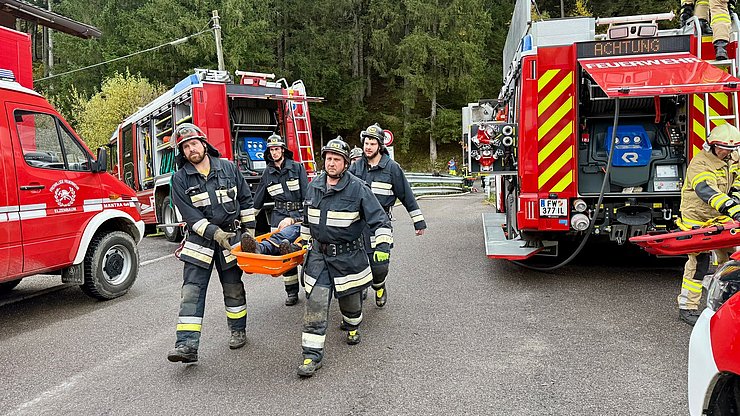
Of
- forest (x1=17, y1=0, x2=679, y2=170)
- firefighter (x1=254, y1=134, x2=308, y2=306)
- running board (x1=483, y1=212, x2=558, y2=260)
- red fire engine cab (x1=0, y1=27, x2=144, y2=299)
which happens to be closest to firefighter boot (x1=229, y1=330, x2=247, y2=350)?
firefighter (x1=254, y1=134, x2=308, y2=306)

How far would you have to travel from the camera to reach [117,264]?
19.9 ft

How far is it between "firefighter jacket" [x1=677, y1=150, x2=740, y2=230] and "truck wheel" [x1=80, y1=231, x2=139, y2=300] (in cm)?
564

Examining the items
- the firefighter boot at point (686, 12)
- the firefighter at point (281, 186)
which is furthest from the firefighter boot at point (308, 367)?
the firefighter boot at point (686, 12)

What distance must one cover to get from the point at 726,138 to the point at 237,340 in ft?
13.6

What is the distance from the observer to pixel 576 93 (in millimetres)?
5504

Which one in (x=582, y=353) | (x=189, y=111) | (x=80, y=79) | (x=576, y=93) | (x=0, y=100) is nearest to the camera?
(x=582, y=353)

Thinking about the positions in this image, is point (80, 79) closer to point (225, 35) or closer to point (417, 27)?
point (225, 35)

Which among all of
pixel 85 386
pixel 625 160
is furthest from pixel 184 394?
pixel 625 160

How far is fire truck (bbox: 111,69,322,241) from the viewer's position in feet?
29.0

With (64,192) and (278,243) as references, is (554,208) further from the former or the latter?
(64,192)

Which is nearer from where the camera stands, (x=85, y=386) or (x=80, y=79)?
(x=85, y=386)

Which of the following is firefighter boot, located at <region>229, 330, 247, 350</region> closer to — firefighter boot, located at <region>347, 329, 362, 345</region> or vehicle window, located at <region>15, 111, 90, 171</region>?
firefighter boot, located at <region>347, 329, 362, 345</region>

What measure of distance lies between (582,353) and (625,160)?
8.91ft

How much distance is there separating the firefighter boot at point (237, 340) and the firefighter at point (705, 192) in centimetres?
347
